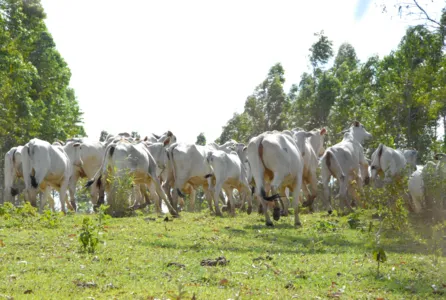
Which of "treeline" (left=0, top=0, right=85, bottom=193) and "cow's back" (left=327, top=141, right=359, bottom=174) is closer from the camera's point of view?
"cow's back" (left=327, top=141, right=359, bottom=174)

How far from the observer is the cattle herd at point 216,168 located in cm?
1472

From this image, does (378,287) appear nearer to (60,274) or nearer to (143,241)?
(60,274)

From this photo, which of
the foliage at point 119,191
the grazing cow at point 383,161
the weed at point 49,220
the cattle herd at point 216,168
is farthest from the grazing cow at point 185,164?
the weed at point 49,220

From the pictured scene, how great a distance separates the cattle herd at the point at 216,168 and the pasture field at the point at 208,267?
7.39 feet

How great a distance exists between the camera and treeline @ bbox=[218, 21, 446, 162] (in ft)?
110

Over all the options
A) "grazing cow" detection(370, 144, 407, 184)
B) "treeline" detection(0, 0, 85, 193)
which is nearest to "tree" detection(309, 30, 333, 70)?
"treeline" detection(0, 0, 85, 193)

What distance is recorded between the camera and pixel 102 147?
2266cm

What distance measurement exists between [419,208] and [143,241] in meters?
12.8

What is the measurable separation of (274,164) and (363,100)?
35.9 metres

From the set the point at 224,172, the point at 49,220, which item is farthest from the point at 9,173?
the point at 49,220

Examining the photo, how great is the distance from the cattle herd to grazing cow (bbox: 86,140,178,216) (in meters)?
0.03

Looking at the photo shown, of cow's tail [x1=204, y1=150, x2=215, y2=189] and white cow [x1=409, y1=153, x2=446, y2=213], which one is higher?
cow's tail [x1=204, y1=150, x2=215, y2=189]

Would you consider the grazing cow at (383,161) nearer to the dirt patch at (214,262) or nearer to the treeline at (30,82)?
the dirt patch at (214,262)

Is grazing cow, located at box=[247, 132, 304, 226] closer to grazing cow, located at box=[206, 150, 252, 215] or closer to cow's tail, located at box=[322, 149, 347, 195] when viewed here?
cow's tail, located at box=[322, 149, 347, 195]
